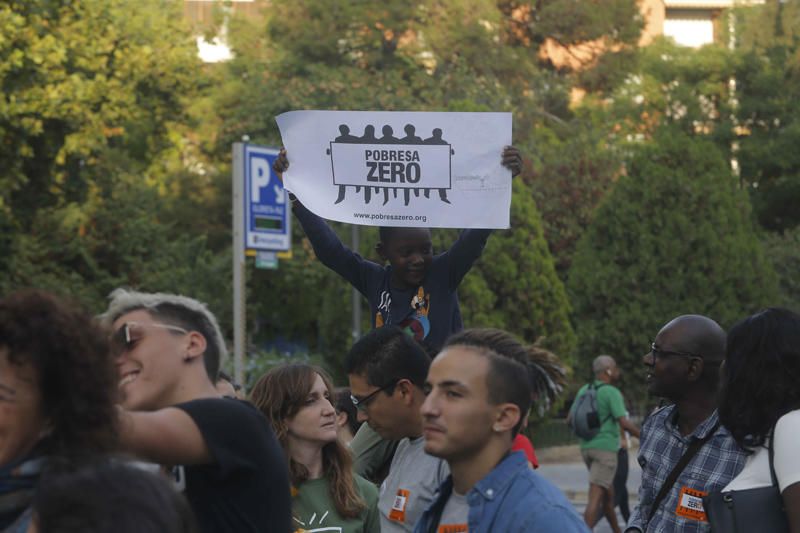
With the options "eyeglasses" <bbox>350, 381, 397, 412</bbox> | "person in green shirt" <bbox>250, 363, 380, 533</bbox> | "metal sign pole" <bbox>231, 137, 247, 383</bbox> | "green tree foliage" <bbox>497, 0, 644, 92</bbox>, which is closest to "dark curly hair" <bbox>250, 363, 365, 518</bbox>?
"person in green shirt" <bbox>250, 363, 380, 533</bbox>

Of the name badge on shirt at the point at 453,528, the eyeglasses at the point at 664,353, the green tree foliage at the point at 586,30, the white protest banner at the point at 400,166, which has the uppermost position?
the green tree foliage at the point at 586,30

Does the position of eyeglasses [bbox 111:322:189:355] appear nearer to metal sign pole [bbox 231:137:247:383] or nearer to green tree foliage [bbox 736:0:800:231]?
metal sign pole [bbox 231:137:247:383]

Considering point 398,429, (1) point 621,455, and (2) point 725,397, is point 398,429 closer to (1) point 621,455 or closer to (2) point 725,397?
(2) point 725,397

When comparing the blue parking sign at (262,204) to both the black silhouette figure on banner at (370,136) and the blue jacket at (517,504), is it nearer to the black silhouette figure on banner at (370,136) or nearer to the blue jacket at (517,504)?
the black silhouette figure on banner at (370,136)

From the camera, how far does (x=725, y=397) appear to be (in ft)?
15.9

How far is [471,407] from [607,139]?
40077mm

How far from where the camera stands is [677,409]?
18.6ft

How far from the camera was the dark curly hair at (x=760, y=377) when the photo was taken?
4.74 metres

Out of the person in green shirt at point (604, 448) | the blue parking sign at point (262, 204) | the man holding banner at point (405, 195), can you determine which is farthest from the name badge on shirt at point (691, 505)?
the blue parking sign at point (262, 204)

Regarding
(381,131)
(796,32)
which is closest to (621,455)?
(381,131)

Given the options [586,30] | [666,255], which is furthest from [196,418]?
[586,30]

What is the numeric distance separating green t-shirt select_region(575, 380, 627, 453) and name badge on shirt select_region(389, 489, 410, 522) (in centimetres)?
1063

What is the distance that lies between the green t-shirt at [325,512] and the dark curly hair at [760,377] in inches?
52.6

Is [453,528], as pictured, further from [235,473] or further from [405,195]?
[405,195]
